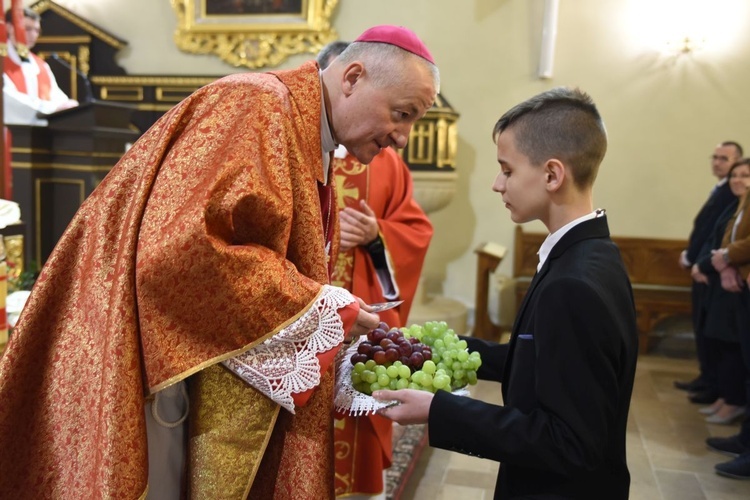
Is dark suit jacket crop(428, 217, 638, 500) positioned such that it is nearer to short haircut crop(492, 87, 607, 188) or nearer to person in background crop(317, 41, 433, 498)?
short haircut crop(492, 87, 607, 188)

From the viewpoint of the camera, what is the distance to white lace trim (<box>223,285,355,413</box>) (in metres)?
A: 1.50

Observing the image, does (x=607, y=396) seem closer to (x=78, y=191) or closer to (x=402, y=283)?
(x=402, y=283)

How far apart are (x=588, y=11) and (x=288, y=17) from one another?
2955mm

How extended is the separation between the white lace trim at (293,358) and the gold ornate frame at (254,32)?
239 inches

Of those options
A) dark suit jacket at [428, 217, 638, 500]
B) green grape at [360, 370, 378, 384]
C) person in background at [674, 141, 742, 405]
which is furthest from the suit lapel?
person in background at [674, 141, 742, 405]

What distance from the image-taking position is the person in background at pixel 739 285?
13.1 ft

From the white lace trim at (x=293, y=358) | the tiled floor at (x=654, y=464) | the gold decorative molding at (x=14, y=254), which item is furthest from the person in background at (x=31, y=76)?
the white lace trim at (x=293, y=358)

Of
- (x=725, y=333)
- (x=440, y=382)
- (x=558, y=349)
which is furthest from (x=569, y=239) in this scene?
(x=725, y=333)

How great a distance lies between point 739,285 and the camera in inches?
169

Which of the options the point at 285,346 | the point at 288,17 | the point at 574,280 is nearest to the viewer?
the point at 574,280

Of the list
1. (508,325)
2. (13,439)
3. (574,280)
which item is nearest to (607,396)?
(574,280)

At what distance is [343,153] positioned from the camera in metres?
2.94

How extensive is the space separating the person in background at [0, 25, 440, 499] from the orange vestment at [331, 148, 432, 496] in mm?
981

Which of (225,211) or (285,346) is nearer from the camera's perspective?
(225,211)
